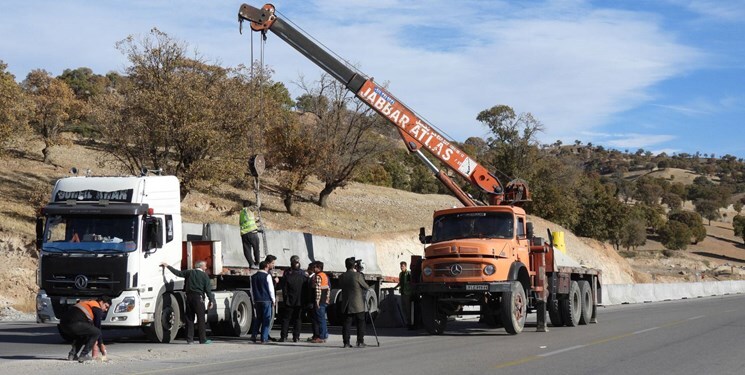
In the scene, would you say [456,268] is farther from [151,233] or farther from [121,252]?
[121,252]

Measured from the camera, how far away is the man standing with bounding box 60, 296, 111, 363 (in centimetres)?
1371

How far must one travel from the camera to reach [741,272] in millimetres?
90312

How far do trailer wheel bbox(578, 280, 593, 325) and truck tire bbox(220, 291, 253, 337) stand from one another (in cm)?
1032

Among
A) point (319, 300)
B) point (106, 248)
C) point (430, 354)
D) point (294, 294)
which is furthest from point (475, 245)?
point (106, 248)

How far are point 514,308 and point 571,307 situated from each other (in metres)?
4.90

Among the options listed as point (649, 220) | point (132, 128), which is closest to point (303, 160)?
point (132, 128)

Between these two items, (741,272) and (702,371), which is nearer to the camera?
(702,371)

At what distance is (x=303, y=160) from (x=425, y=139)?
3065 centimetres

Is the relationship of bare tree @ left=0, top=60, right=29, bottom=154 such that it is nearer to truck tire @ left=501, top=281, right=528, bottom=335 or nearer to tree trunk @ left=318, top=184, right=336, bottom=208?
tree trunk @ left=318, top=184, right=336, bottom=208

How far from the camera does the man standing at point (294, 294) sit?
716 inches

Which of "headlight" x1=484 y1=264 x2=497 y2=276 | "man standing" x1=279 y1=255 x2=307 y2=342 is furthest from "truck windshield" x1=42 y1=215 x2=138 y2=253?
"headlight" x1=484 y1=264 x2=497 y2=276

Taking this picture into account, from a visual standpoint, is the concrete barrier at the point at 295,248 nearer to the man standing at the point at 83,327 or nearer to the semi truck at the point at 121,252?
the semi truck at the point at 121,252

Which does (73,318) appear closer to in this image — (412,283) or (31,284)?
(412,283)

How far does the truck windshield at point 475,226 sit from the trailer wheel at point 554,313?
3428mm
